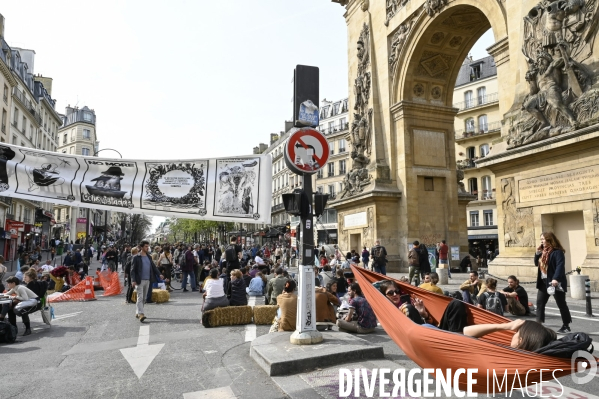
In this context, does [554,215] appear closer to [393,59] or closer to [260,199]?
[260,199]

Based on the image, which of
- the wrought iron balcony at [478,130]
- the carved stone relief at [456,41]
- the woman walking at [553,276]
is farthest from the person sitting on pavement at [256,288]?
the wrought iron balcony at [478,130]

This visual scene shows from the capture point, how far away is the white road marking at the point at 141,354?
19.5 feet

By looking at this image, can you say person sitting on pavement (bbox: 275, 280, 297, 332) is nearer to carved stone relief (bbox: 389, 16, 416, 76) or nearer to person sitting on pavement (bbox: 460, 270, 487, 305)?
person sitting on pavement (bbox: 460, 270, 487, 305)

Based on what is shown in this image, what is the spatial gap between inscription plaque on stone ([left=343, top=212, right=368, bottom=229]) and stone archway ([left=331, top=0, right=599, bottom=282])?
0.18 feet

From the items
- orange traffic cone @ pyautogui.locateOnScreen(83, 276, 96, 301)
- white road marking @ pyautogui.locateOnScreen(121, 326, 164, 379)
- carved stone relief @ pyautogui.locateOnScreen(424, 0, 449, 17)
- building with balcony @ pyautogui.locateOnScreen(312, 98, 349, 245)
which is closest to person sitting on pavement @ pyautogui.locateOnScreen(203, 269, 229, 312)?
white road marking @ pyautogui.locateOnScreen(121, 326, 164, 379)

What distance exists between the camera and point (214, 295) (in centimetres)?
933

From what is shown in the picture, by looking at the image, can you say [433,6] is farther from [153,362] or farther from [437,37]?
[153,362]

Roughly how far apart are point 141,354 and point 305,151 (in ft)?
13.2

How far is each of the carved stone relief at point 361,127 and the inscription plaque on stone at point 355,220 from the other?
1.13 metres

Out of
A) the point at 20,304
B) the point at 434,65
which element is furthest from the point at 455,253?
the point at 20,304

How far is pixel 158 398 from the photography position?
475 cm

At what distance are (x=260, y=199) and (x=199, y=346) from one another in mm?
3068

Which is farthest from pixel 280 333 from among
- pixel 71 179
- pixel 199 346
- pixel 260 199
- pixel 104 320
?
pixel 104 320

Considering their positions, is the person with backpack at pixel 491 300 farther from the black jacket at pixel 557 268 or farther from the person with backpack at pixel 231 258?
the person with backpack at pixel 231 258
